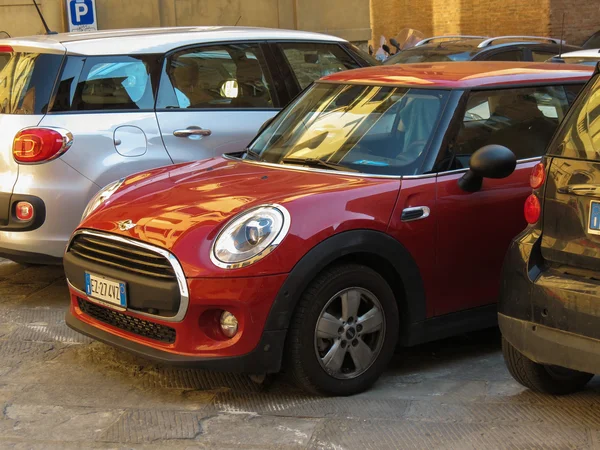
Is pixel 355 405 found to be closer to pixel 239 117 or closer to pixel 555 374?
pixel 555 374

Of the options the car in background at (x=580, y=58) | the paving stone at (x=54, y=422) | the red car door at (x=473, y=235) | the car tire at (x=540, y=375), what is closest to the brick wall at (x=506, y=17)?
the car in background at (x=580, y=58)

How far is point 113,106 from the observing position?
21.7 ft

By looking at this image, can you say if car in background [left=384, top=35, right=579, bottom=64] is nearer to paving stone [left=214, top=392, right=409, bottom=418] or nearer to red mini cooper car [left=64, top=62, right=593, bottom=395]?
red mini cooper car [left=64, top=62, right=593, bottom=395]

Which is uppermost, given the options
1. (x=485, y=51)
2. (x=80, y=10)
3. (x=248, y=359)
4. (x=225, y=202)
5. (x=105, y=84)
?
(x=80, y=10)

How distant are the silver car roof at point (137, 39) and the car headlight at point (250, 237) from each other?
2495 millimetres

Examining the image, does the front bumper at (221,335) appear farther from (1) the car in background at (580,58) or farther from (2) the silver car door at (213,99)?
(1) the car in background at (580,58)

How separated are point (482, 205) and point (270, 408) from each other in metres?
1.53

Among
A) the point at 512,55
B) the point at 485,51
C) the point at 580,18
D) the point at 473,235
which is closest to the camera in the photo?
the point at 473,235

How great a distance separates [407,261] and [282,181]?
0.75 m

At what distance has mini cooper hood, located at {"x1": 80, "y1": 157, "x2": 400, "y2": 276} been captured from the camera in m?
4.61

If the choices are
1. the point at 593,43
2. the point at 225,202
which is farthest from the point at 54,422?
the point at 593,43

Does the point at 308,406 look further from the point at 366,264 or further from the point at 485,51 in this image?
the point at 485,51

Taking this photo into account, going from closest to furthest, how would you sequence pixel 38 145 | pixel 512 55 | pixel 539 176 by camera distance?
pixel 539 176 < pixel 38 145 < pixel 512 55

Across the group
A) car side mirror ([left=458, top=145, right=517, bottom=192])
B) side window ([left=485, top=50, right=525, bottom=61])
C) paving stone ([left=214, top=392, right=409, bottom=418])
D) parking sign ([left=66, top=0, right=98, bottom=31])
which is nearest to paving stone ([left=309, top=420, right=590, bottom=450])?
paving stone ([left=214, top=392, right=409, bottom=418])
